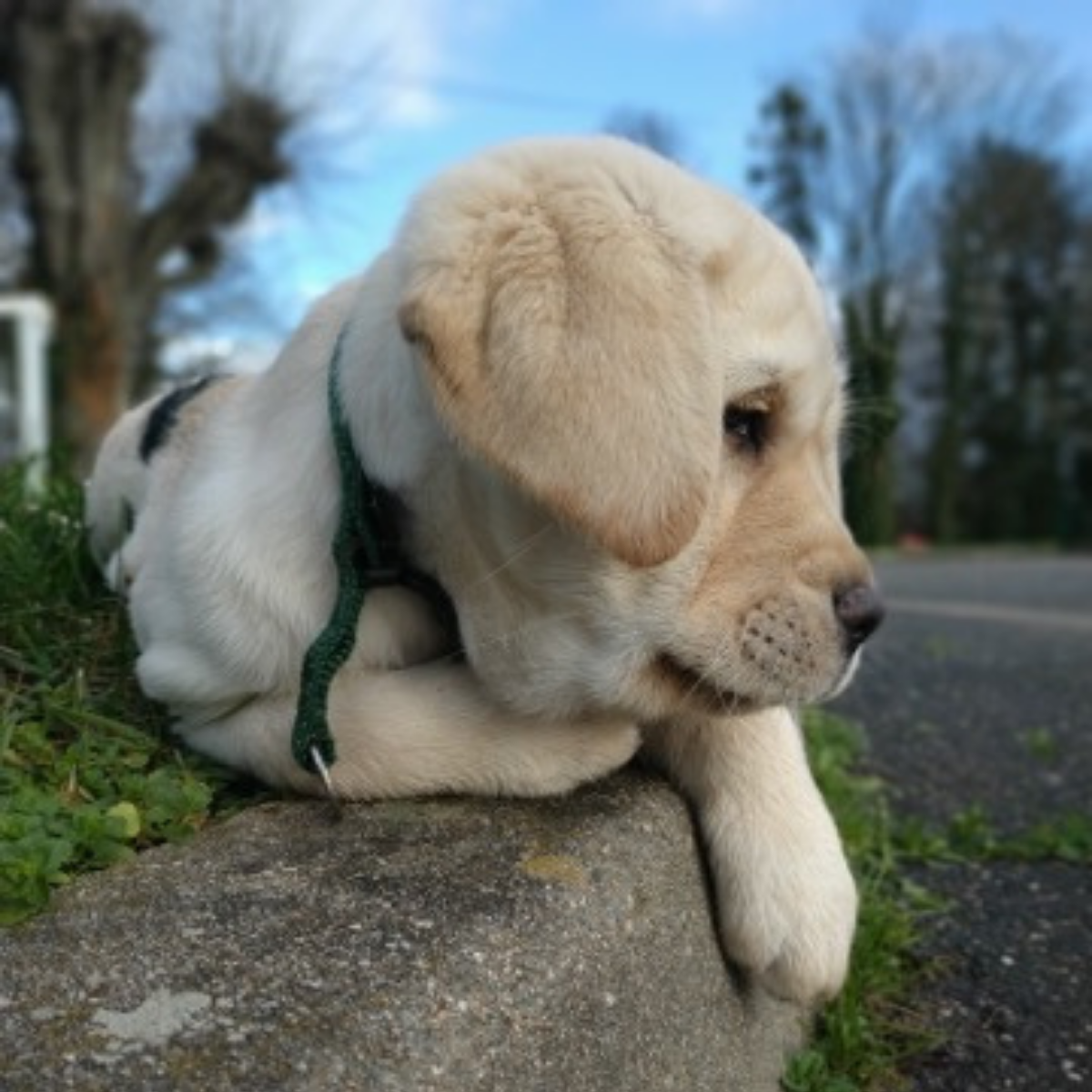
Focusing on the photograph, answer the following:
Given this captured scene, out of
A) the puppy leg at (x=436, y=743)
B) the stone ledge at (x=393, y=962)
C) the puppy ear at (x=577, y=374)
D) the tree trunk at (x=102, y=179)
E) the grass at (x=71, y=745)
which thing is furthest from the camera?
the tree trunk at (x=102, y=179)

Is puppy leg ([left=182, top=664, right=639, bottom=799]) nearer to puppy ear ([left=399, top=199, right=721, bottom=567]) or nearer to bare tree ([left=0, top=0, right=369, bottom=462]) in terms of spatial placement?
puppy ear ([left=399, top=199, right=721, bottom=567])

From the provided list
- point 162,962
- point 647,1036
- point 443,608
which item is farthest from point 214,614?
point 647,1036

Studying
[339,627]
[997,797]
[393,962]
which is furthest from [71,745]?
[997,797]

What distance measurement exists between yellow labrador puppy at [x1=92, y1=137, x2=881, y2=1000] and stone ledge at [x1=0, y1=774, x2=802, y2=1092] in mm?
113

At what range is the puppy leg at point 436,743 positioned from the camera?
207 centimetres

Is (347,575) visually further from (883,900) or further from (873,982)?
(883,900)

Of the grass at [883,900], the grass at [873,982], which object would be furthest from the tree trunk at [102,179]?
the grass at [873,982]

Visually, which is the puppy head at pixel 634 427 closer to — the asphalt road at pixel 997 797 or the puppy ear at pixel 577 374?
the puppy ear at pixel 577 374

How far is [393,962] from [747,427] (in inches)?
32.5

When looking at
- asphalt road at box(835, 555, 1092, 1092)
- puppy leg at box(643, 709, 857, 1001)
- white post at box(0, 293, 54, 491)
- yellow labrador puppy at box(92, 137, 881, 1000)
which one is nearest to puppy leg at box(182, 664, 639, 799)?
yellow labrador puppy at box(92, 137, 881, 1000)

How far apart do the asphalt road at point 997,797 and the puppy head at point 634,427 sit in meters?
0.80

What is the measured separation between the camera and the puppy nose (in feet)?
6.41

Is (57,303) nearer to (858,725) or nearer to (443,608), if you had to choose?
(858,725)

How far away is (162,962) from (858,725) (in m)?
2.82
